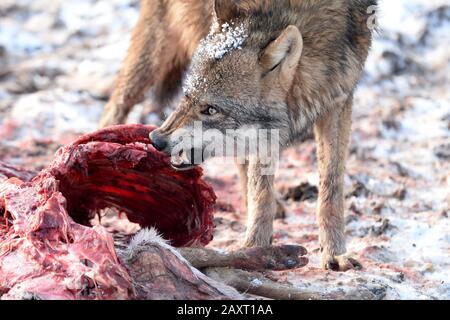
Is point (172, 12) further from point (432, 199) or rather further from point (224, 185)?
point (432, 199)

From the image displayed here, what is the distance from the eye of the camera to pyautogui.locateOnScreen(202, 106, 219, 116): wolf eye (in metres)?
4.25

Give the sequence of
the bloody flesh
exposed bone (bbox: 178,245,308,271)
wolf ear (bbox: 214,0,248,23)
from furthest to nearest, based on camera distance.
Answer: wolf ear (bbox: 214,0,248,23) < exposed bone (bbox: 178,245,308,271) < the bloody flesh

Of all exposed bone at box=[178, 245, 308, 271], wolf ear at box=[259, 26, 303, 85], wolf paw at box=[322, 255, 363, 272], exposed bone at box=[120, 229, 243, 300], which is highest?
wolf ear at box=[259, 26, 303, 85]

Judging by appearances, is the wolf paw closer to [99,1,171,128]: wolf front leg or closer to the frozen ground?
the frozen ground

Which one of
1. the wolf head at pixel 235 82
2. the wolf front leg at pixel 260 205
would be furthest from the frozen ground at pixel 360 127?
the wolf head at pixel 235 82

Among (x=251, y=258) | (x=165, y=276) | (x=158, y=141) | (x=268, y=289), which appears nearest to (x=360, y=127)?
(x=158, y=141)

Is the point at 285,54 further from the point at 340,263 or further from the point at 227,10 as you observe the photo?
the point at 340,263

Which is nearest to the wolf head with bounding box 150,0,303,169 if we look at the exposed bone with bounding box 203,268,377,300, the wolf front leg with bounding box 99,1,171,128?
the exposed bone with bounding box 203,268,377,300

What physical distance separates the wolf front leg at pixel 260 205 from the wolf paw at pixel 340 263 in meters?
0.39

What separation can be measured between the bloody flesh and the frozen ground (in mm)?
686

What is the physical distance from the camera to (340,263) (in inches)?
175

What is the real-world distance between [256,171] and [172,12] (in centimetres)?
153

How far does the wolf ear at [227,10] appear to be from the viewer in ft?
14.4

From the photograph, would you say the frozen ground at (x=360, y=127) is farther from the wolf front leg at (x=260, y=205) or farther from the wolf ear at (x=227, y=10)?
the wolf ear at (x=227, y=10)
